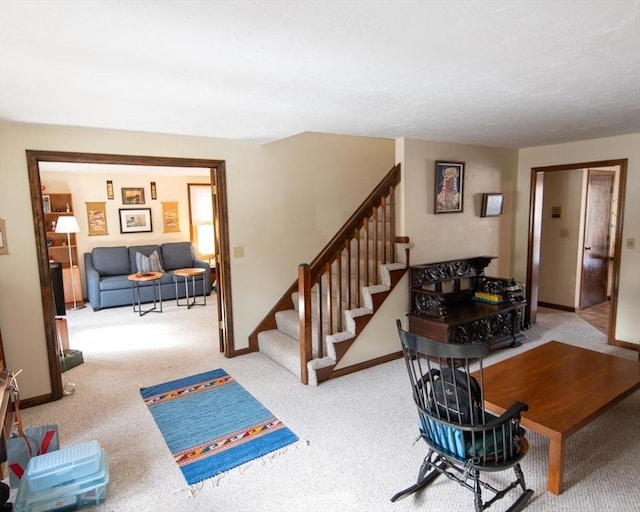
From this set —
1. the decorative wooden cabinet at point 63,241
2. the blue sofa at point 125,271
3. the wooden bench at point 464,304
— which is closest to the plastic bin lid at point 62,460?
the wooden bench at point 464,304

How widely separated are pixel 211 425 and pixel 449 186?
329 cm

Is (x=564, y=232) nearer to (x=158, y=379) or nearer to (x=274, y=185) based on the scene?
(x=274, y=185)

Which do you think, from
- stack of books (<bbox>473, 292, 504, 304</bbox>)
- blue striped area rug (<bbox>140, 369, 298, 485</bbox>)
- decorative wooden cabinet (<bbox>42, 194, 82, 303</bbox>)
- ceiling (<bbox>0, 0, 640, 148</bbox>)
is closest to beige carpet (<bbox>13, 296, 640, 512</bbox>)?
blue striped area rug (<bbox>140, 369, 298, 485</bbox>)

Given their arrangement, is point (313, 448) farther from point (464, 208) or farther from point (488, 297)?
point (464, 208)

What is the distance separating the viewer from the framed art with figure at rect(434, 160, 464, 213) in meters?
4.28

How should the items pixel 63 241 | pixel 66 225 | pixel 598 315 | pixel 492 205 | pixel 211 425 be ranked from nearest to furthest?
pixel 211 425, pixel 492 205, pixel 598 315, pixel 66 225, pixel 63 241

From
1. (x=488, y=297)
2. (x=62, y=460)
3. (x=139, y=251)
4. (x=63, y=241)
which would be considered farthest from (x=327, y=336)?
(x=63, y=241)

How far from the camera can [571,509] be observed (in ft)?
6.61

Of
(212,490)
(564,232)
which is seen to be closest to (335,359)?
(212,490)

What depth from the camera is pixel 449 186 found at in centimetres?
438

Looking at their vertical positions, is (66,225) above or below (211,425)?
above

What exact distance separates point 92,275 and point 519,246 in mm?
6369

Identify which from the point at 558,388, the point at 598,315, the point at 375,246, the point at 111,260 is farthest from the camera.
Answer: the point at 111,260

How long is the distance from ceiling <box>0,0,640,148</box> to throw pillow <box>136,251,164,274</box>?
159 inches
